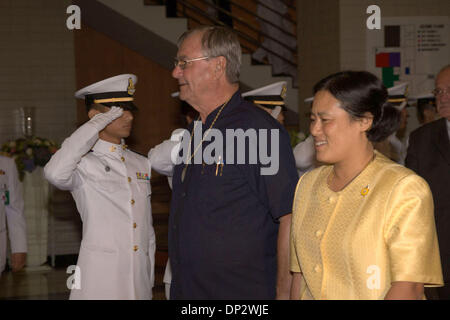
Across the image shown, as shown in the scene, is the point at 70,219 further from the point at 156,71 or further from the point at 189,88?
the point at 189,88

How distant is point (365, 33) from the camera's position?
585cm

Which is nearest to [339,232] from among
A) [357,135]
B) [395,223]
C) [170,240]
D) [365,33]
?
[395,223]

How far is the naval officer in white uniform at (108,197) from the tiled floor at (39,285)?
2.18m

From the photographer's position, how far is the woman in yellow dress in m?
1.55

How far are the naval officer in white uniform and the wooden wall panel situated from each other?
4.30 m

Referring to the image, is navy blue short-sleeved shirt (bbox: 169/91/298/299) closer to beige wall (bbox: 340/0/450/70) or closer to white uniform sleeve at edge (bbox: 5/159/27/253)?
white uniform sleeve at edge (bbox: 5/159/27/253)

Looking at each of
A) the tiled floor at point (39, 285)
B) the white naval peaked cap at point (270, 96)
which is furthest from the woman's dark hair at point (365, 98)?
the tiled floor at point (39, 285)

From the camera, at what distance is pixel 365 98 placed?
169 centimetres

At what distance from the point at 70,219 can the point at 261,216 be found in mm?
5337

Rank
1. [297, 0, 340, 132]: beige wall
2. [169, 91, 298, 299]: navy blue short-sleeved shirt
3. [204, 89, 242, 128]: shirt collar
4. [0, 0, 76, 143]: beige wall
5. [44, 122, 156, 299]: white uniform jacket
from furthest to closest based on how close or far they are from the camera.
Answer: [0, 0, 76, 143]: beige wall < [297, 0, 340, 132]: beige wall < [44, 122, 156, 299]: white uniform jacket < [204, 89, 242, 128]: shirt collar < [169, 91, 298, 299]: navy blue short-sleeved shirt

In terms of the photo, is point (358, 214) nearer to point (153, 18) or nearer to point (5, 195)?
point (5, 195)

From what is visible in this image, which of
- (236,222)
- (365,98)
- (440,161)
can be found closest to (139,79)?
(440,161)

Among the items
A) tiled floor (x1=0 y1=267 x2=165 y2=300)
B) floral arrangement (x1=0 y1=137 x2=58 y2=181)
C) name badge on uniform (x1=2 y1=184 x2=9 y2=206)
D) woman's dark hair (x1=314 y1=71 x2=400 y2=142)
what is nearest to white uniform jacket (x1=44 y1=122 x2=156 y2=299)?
name badge on uniform (x1=2 y1=184 x2=9 y2=206)

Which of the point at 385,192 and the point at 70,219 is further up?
the point at 385,192
